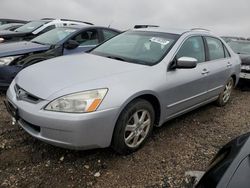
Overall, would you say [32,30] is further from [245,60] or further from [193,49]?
[245,60]

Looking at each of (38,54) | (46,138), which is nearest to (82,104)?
(46,138)

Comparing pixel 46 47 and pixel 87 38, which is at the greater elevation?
pixel 87 38

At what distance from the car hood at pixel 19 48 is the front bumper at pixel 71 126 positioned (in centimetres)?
270

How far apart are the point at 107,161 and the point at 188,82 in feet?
5.21

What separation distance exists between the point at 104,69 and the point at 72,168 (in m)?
1.17

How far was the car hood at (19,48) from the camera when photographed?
535cm

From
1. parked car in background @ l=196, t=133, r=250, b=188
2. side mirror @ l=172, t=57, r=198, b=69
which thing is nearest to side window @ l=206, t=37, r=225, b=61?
side mirror @ l=172, t=57, r=198, b=69

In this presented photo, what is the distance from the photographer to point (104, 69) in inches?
133

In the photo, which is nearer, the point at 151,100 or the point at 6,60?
the point at 151,100

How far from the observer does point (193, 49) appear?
439 centimetres

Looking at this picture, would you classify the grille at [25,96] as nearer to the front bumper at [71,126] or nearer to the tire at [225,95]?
the front bumper at [71,126]

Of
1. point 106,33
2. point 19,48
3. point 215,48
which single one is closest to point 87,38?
point 106,33

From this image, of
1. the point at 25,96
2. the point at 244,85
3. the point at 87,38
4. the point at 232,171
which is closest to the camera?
the point at 232,171

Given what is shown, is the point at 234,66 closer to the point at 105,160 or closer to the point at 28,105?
the point at 105,160
